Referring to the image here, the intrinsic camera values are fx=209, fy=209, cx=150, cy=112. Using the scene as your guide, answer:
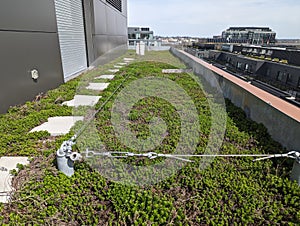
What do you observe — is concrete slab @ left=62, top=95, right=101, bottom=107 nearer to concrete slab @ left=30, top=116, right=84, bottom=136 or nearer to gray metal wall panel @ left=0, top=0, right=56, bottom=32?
concrete slab @ left=30, top=116, right=84, bottom=136

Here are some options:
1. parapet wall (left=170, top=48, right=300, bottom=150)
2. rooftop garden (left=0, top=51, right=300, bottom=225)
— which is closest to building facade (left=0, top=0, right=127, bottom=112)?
rooftop garden (left=0, top=51, right=300, bottom=225)

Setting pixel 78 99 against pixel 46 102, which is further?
pixel 78 99

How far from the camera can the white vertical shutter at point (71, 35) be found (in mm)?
7637

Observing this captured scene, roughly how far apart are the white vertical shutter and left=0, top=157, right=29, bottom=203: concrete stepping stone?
5462 mm

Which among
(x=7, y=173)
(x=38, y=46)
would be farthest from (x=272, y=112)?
(x=38, y=46)

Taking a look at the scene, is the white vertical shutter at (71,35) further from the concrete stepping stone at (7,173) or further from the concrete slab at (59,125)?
the concrete stepping stone at (7,173)

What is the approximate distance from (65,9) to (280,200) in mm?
8847

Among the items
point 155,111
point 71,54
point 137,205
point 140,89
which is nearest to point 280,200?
point 137,205

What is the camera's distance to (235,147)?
10.9 ft

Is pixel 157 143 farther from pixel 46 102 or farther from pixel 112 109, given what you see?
pixel 46 102

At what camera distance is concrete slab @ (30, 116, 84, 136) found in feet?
13.2

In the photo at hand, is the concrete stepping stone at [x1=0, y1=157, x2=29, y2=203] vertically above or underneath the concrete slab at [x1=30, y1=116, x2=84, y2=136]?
underneath

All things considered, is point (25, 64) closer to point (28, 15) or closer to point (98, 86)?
point (28, 15)

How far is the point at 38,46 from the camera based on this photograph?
19.5 feet
